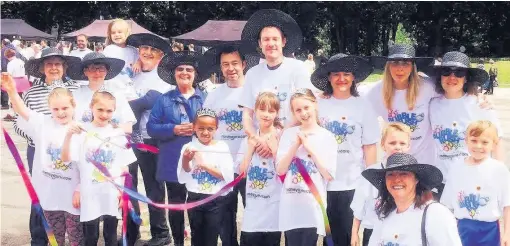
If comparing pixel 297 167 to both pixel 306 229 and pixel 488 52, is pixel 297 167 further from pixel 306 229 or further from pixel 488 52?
pixel 488 52

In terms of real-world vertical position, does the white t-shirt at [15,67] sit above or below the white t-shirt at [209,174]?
above

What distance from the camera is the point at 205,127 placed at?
5.01 meters

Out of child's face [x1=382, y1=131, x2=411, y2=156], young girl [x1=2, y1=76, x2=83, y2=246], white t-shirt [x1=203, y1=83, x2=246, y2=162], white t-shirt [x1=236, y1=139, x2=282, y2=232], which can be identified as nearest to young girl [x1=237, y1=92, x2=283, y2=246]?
white t-shirt [x1=236, y1=139, x2=282, y2=232]

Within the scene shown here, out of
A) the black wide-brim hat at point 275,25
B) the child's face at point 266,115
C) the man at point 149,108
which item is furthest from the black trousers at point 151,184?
the child's face at point 266,115

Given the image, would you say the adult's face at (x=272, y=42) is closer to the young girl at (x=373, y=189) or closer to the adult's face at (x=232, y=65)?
the adult's face at (x=232, y=65)

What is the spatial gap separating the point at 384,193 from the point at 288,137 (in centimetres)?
90

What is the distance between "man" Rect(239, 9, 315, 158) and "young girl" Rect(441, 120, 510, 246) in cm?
125

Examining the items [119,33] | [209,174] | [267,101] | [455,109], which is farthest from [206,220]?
[119,33]

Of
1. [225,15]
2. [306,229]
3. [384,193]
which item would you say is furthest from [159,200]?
[225,15]

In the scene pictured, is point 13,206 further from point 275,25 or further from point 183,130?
point 275,25

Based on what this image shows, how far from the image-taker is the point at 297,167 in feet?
14.9

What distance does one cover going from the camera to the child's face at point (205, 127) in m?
5.01

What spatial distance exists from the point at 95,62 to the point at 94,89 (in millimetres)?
222

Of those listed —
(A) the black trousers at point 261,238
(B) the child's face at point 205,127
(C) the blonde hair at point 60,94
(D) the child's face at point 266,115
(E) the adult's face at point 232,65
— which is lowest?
(A) the black trousers at point 261,238
